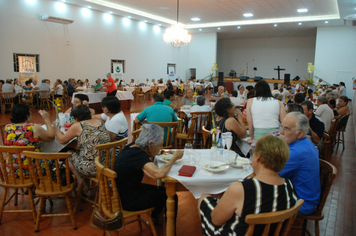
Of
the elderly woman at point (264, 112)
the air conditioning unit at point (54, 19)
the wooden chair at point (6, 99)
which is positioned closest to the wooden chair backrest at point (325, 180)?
the elderly woman at point (264, 112)

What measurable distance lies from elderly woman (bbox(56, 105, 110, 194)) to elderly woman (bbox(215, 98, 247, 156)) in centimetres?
134

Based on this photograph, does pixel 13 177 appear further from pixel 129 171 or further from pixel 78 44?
pixel 78 44

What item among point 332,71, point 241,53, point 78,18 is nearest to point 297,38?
point 241,53

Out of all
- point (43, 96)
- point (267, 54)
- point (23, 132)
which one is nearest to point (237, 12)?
point (267, 54)

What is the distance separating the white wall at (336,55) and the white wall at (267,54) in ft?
14.6

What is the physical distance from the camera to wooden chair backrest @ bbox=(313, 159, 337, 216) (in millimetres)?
2000

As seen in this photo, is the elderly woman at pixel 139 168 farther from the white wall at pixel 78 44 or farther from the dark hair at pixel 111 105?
the white wall at pixel 78 44

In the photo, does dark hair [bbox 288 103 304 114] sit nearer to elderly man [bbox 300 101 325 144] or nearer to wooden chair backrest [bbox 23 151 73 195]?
elderly man [bbox 300 101 325 144]

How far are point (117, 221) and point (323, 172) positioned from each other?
1.72 meters

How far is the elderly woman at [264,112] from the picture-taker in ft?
10.1

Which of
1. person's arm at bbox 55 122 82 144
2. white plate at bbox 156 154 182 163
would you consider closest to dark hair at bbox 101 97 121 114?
person's arm at bbox 55 122 82 144

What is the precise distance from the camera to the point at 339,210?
9.80ft

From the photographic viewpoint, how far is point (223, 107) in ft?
10.3

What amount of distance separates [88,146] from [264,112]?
1988 mm
